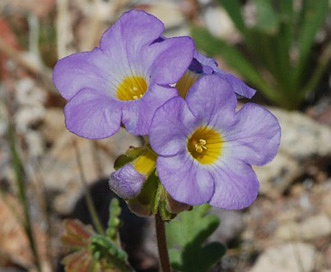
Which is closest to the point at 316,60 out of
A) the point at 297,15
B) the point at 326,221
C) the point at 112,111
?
the point at 297,15

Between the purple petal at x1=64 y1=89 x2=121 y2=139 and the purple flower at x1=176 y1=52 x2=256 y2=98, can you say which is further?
the purple flower at x1=176 y1=52 x2=256 y2=98

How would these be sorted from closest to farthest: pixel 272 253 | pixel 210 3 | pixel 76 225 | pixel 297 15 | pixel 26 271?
pixel 76 225, pixel 272 253, pixel 26 271, pixel 297 15, pixel 210 3

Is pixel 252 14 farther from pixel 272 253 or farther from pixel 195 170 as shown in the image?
pixel 195 170

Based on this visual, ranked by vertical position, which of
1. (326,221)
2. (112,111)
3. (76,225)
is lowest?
(326,221)

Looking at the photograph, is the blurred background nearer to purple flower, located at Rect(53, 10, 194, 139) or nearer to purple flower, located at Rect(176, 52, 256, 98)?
purple flower, located at Rect(53, 10, 194, 139)

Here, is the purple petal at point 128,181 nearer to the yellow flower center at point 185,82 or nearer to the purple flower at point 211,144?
the purple flower at point 211,144

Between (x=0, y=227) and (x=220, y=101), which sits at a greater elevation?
(x=220, y=101)

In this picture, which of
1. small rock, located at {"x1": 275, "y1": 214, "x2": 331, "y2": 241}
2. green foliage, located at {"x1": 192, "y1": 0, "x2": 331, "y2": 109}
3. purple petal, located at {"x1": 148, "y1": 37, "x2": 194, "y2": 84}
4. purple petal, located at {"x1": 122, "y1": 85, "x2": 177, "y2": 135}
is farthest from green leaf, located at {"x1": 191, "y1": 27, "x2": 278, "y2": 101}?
purple petal, located at {"x1": 122, "y1": 85, "x2": 177, "y2": 135}
